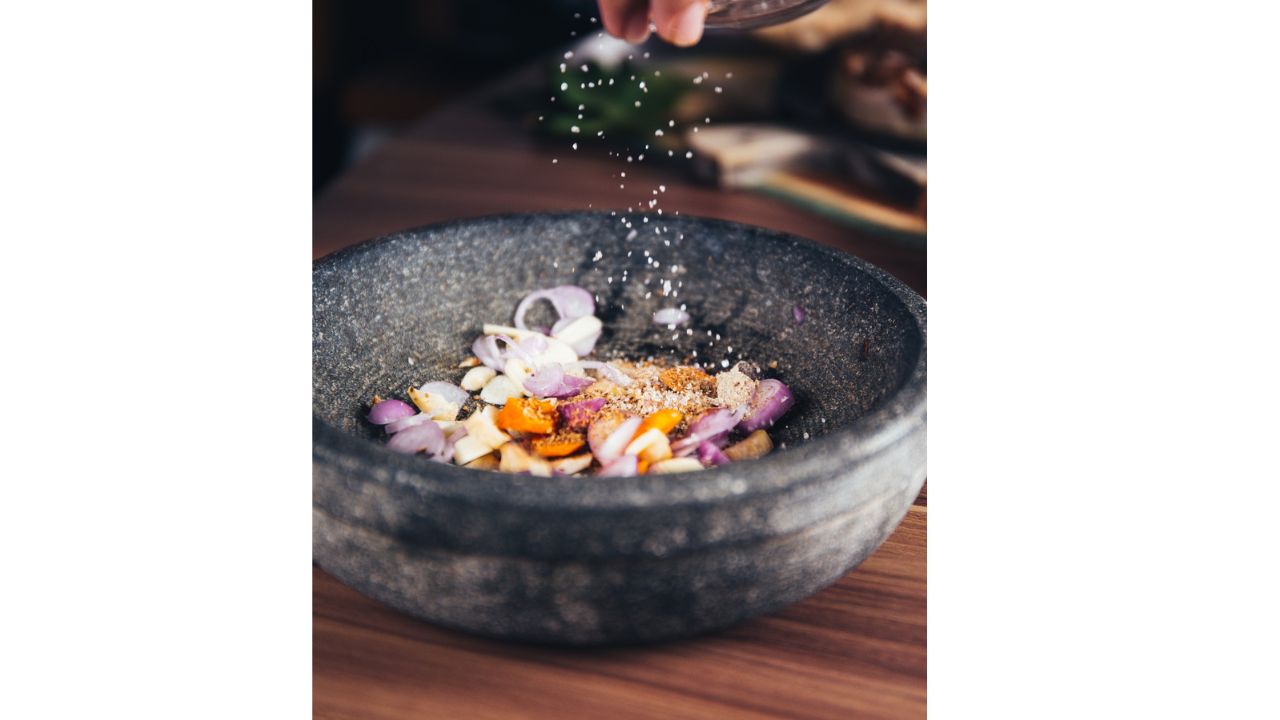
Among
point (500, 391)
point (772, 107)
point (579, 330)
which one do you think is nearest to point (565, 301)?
point (579, 330)

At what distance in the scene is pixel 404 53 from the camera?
2.97 metres

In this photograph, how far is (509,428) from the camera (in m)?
0.81

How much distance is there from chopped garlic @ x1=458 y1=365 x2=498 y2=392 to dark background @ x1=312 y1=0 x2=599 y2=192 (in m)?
1.87

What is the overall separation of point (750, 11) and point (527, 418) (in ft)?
1.32

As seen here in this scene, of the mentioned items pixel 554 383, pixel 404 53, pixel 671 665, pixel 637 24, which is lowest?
pixel 671 665

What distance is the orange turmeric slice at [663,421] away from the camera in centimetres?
81

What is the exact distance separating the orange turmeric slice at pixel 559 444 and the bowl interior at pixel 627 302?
15 cm

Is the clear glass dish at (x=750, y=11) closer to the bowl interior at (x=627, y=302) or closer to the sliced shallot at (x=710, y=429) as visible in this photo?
the bowl interior at (x=627, y=302)

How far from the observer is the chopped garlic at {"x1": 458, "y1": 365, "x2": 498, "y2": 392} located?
0.94 metres

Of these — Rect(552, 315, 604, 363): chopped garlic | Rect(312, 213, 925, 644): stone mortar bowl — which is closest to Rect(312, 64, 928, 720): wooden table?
Rect(312, 213, 925, 644): stone mortar bowl

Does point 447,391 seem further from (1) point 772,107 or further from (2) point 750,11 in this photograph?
(1) point 772,107

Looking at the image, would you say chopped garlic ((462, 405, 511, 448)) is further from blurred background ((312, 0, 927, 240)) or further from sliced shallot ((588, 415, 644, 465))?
blurred background ((312, 0, 927, 240))

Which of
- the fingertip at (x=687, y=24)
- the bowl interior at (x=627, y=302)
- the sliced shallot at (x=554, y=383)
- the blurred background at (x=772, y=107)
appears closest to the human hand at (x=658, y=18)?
the fingertip at (x=687, y=24)

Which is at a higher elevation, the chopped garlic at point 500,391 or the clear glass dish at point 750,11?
the clear glass dish at point 750,11
